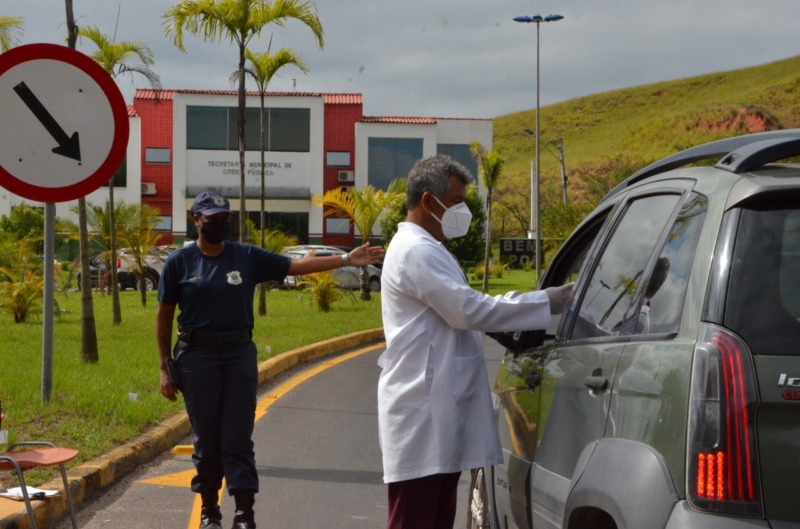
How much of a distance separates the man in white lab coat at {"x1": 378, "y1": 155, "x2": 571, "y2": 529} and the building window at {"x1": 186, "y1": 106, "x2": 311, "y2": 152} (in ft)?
164

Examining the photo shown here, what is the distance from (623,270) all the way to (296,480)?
4.60 metres

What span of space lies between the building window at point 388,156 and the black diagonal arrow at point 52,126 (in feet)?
160

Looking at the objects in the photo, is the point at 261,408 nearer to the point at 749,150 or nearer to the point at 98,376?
the point at 98,376

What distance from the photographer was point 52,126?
7.45 m

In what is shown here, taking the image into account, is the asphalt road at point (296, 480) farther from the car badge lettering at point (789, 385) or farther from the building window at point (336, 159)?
the building window at point (336, 159)

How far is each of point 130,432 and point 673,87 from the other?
187414 millimetres

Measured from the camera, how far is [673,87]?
188000 millimetres

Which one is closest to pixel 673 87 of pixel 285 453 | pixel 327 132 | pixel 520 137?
pixel 520 137

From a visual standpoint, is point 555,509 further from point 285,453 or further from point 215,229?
point 285,453

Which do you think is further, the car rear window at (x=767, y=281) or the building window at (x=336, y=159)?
the building window at (x=336, y=159)

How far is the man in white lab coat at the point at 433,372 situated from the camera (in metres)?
4.11

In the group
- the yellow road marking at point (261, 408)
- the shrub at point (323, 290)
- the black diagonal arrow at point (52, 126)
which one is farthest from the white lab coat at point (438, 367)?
the shrub at point (323, 290)

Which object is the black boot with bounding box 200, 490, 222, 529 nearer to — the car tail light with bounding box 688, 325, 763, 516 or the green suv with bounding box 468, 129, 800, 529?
the green suv with bounding box 468, 129, 800, 529

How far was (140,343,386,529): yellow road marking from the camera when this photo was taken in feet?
23.8
